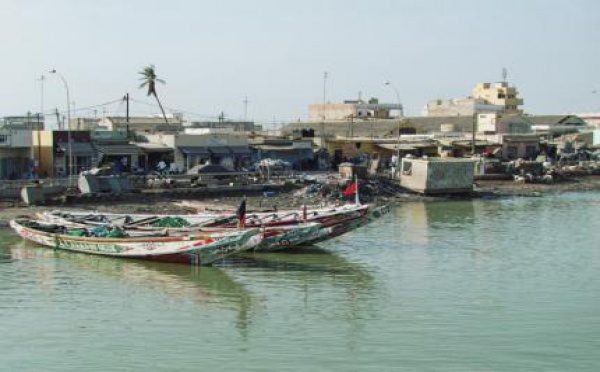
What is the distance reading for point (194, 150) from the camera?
54125mm

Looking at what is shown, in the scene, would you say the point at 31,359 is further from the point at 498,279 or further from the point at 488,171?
the point at 488,171

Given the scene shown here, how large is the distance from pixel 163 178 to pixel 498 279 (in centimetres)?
2434

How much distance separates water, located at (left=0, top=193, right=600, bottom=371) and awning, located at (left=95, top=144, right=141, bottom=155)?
53.1 feet

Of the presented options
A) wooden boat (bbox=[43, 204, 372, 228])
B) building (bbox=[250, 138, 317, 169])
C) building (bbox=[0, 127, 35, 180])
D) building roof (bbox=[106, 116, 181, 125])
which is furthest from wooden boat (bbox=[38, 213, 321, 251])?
building roof (bbox=[106, 116, 181, 125])

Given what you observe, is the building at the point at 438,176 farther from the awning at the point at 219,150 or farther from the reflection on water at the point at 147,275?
the reflection on water at the point at 147,275

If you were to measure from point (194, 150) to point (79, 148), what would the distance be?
25.3 ft

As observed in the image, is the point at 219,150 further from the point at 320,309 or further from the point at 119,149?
the point at 320,309

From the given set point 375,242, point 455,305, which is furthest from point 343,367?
point 375,242

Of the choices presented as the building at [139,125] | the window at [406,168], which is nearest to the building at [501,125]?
the window at [406,168]

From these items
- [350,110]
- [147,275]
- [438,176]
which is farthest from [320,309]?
[350,110]

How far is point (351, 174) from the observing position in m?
50.4

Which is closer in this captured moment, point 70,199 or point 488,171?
point 70,199

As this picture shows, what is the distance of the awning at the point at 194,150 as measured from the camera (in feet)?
177

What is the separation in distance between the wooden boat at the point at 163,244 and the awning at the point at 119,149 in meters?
19.2
